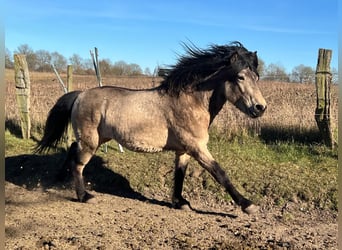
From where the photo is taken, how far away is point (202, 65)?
5215 millimetres

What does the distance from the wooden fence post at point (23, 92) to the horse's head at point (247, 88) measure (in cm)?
595

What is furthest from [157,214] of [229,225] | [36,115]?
[36,115]

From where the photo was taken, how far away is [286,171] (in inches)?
248

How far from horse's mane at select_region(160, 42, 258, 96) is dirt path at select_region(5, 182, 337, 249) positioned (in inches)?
68.0

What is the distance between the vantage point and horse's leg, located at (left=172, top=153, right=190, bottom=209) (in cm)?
541

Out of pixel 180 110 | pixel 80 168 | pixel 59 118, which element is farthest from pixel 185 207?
pixel 59 118

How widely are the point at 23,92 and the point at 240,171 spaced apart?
18.7 ft

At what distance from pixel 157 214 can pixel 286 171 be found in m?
2.43

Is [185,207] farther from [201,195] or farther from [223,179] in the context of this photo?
[223,179]

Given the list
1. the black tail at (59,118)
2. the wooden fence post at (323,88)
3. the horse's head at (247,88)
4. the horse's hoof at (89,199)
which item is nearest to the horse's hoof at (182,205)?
the horse's hoof at (89,199)

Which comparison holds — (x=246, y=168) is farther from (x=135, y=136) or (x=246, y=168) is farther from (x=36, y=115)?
(x=36, y=115)

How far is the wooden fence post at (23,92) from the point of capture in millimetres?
9102

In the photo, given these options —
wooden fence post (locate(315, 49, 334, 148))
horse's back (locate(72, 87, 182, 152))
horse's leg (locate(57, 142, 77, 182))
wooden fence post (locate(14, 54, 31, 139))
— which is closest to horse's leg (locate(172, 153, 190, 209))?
horse's back (locate(72, 87, 182, 152))

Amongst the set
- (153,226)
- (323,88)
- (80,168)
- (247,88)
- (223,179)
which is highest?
(323,88)
